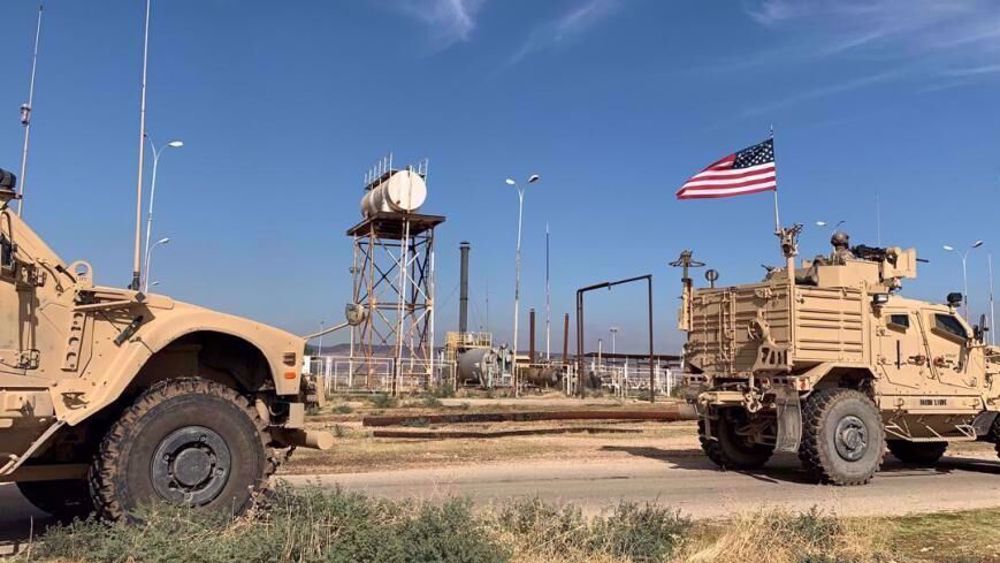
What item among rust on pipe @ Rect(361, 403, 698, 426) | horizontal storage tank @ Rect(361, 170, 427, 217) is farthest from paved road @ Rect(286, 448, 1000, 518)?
horizontal storage tank @ Rect(361, 170, 427, 217)

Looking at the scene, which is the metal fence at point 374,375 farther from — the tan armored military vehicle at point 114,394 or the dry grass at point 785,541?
the dry grass at point 785,541

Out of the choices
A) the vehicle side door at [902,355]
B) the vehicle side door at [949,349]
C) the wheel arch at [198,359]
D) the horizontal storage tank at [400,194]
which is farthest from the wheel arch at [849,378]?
the horizontal storage tank at [400,194]

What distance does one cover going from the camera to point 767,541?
6.94 meters

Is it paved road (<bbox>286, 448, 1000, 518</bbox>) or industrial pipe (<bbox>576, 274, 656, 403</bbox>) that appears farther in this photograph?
industrial pipe (<bbox>576, 274, 656, 403</bbox>)

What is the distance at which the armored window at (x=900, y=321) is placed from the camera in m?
13.7

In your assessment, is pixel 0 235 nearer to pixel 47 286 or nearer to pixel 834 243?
pixel 47 286

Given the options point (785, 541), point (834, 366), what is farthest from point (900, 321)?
point (785, 541)

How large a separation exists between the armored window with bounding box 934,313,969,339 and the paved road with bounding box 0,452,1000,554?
91.3 inches

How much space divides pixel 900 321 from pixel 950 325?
46.7 inches

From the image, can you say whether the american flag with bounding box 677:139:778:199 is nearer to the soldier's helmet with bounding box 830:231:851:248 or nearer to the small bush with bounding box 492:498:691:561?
the soldier's helmet with bounding box 830:231:851:248

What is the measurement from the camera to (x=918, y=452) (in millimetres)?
15555

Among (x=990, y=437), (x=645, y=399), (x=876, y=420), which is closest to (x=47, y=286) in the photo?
(x=876, y=420)

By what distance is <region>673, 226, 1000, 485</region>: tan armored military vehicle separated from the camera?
12.5 metres

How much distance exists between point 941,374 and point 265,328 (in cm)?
1110
